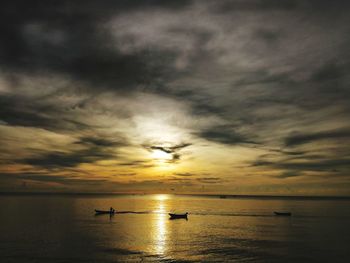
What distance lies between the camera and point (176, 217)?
113812mm

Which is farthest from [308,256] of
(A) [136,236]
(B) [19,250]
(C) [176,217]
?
(C) [176,217]

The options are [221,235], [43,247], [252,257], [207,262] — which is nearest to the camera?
[207,262]

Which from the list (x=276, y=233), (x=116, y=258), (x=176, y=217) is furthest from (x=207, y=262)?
(x=176, y=217)

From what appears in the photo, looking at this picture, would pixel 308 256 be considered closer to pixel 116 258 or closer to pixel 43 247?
pixel 116 258

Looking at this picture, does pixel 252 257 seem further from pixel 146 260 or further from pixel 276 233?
pixel 276 233

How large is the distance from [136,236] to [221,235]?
1838 centimetres

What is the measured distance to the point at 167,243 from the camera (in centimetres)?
6000

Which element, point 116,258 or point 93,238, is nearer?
point 116,258

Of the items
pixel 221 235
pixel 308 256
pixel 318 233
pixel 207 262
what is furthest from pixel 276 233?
pixel 207 262

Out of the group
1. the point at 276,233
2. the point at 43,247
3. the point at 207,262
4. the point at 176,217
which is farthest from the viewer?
the point at 176,217

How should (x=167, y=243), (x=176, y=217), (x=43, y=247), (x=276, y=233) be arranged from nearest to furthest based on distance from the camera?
(x=43, y=247), (x=167, y=243), (x=276, y=233), (x=176, y=217)

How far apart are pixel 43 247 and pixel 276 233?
50.9 m

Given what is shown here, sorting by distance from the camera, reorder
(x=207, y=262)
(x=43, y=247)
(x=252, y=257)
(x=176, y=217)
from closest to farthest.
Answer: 1. (x=207, y=262)
2. (x=252, y=257)
3. (x=43, y=247)
4. (x=176, y=217)

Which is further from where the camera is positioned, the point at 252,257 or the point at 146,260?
the point at 252,257
